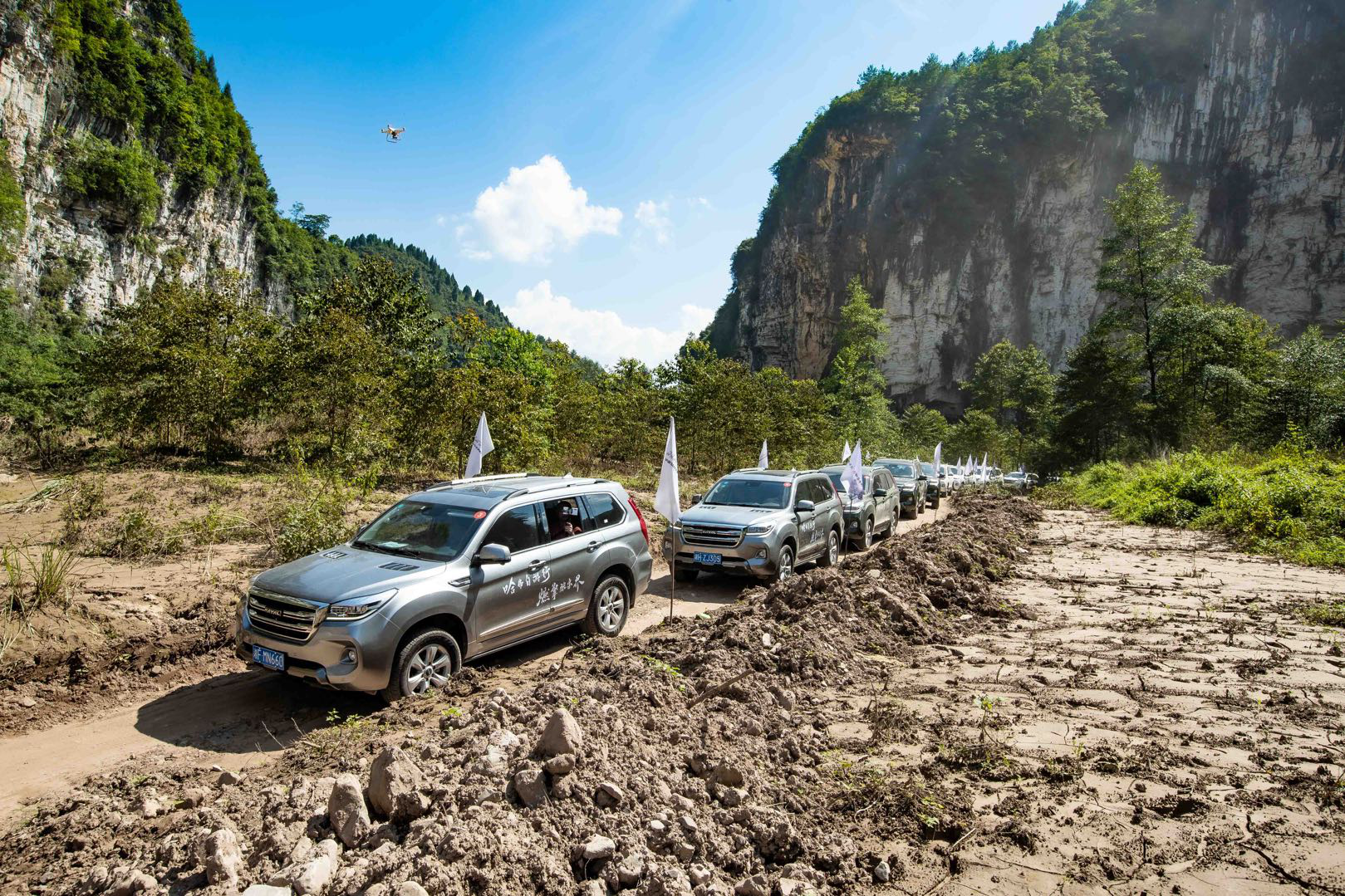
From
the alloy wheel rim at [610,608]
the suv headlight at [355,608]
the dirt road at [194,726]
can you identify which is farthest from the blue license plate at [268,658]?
the alloy wheel rim at [610,608]

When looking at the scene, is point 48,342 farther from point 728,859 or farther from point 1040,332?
point 1040,332

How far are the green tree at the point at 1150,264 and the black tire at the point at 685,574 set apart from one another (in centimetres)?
3639

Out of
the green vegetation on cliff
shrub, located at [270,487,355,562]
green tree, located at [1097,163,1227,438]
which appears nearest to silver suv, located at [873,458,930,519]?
shrub, located at [270,487,355,562]

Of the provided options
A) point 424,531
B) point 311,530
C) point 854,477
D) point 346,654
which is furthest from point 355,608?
point 854,477

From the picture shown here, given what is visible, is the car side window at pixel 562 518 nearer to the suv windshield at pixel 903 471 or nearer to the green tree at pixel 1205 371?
the suv windshield at pixel 903 471

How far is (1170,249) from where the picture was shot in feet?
121

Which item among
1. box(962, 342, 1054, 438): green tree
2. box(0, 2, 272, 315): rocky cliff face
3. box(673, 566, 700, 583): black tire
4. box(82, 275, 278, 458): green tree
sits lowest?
box(673, 566, 700, 583): black tire

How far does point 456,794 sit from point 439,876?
557 mm

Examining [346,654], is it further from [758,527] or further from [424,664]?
[758,527]

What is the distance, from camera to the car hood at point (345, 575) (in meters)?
5.18

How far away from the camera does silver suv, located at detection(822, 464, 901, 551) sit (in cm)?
1429

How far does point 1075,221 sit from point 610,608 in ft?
276

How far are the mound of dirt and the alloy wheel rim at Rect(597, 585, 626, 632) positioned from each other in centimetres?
223

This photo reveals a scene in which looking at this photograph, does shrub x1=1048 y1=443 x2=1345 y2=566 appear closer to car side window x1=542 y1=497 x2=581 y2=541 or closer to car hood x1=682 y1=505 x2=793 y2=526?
car hood x1=682 y1=505 x2=793 y2=526
